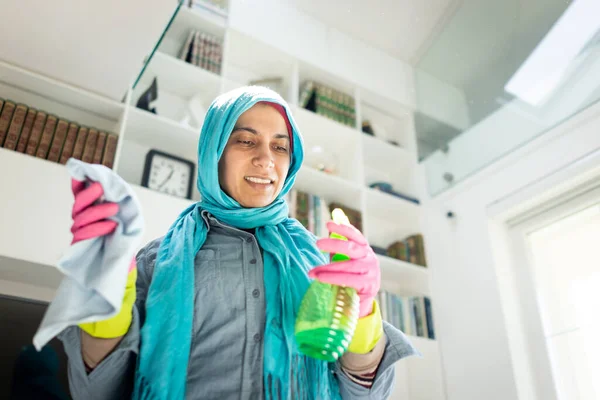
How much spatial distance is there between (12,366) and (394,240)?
2285mm

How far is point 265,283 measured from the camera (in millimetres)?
991

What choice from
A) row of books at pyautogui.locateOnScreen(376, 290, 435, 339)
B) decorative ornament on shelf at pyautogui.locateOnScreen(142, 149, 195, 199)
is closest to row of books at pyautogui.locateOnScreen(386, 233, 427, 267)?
row of books at pyautogui.locateOnScreen(376, 290, 435, 339)

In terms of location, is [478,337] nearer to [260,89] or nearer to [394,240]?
[394,240]

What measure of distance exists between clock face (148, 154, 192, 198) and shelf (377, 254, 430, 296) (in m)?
1.06

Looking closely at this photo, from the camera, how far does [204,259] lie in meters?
1.02

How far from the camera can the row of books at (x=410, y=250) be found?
2902mm

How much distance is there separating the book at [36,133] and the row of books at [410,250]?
1878 mm

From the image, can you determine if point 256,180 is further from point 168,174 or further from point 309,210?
point 309,210

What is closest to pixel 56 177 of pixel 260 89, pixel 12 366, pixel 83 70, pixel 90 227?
pixel 83 70

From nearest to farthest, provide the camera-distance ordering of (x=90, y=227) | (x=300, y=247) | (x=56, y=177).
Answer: (x=90, y=227), (x=300, y=247), (x=56, y=177)

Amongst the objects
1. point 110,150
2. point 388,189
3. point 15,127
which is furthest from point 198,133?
point 388,189

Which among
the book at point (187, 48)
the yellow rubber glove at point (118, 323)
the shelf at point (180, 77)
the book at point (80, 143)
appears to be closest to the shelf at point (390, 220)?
the shelf at point (180, 77)

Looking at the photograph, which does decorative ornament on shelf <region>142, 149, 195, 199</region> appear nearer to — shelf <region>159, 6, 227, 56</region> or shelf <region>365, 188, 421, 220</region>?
shelf <region>159, 6, 227, 56</region>

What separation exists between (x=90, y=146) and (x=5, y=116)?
0.31m
